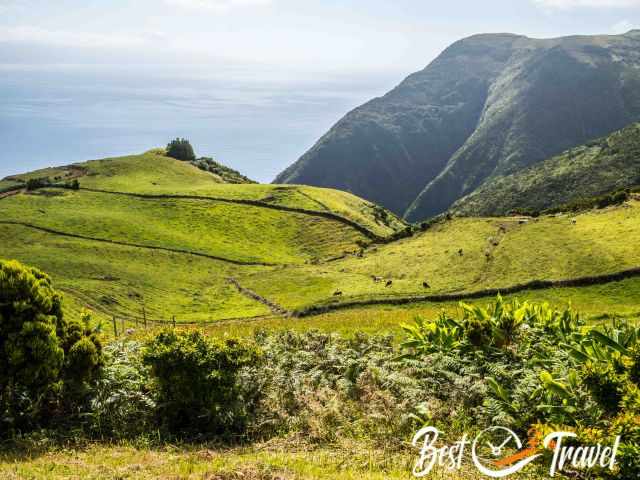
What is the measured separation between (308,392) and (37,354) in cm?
765

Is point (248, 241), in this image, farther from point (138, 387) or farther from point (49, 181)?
point (138, 387)

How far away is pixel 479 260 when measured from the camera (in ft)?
213

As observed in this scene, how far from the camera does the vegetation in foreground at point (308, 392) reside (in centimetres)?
1417

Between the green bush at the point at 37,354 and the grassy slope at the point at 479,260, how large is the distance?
4472cm

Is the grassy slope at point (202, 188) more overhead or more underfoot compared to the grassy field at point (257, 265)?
more overhead

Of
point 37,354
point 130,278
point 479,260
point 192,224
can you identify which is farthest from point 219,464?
point 192,224

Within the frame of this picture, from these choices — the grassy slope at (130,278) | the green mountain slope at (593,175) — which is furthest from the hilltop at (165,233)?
the green mountain slope at (593,175)

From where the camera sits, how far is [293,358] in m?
20.6

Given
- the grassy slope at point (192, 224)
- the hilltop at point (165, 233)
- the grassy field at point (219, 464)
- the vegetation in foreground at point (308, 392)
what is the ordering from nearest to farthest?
the grassy field at point (219, 464), the vegetation in foreground at point (308, 392), the hilltop at point (165, 233), the grassy slope at point (192, 224)

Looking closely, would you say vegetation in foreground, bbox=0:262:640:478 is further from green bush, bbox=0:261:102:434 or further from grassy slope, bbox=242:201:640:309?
grassy slope, bbox=242:201:640:309

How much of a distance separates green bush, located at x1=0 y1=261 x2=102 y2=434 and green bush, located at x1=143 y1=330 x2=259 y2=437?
227 centimetres

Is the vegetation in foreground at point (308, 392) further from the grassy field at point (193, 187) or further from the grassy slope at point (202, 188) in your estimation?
the grassy field at point (193, 187)

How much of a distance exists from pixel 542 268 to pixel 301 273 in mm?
37801

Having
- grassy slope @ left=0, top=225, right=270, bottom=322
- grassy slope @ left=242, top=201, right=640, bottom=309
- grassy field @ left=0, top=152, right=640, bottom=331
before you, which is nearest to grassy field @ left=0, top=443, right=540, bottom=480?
grassy field @ left=0, top=152, right=640, bottom=331
